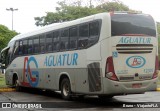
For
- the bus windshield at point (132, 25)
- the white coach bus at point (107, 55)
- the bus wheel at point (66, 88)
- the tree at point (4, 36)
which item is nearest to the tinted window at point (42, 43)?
the white coach bus at point (107, 55)

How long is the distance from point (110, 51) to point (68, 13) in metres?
42.7

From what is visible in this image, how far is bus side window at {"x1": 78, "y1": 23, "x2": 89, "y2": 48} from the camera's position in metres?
13.8

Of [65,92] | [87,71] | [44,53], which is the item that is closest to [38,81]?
[44,53]

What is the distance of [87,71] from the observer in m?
13.6

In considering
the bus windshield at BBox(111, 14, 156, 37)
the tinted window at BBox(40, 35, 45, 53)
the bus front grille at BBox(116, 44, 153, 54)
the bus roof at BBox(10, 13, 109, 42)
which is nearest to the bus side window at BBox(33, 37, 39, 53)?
the bus roof at BBox(10, 13, 109, 42)

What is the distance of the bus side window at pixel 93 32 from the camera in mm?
13111

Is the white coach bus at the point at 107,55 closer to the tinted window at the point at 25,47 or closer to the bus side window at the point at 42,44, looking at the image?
the bus side window at the point at 42,44

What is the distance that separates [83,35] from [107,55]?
1.72m

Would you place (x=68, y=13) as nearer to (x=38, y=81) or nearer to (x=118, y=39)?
(x=38, y=81)

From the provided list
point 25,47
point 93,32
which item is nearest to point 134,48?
point 93,32

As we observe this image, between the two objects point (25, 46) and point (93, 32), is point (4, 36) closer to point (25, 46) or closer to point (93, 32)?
point (25, 46)

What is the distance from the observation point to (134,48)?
13031mm

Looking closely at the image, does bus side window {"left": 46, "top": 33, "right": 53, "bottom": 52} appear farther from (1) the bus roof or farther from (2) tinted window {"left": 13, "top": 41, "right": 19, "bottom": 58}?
(2) tinted window {"left": 13, "top": 41, "right": 19, "bottom": 58}

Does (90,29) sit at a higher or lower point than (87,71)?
higher
